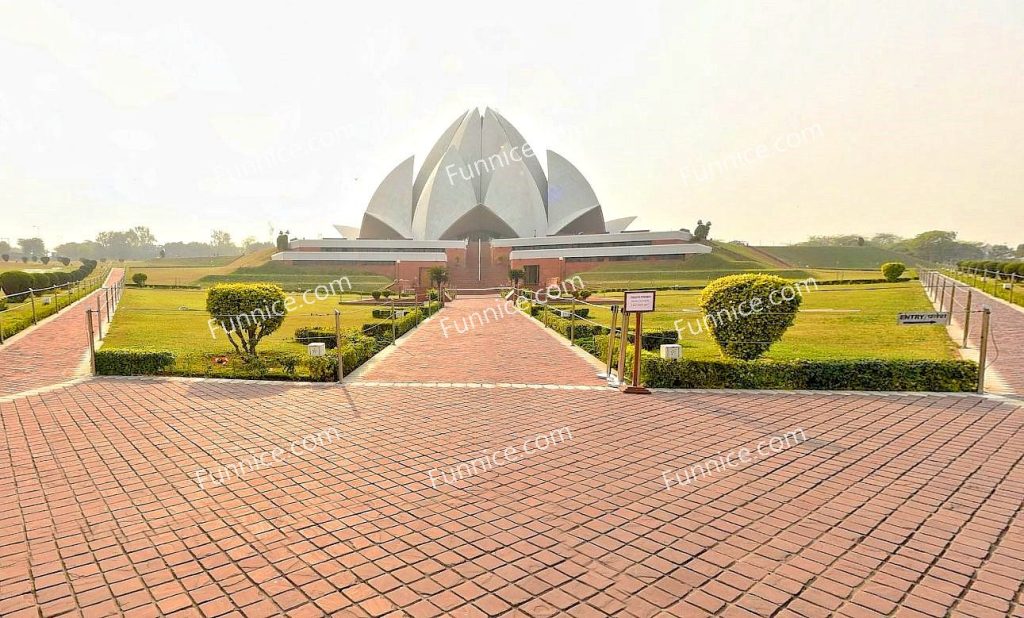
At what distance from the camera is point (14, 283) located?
59.5ft

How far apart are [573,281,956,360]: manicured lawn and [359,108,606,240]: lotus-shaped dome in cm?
3087

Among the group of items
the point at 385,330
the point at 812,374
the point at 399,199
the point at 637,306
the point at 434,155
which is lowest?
the point at 385,330

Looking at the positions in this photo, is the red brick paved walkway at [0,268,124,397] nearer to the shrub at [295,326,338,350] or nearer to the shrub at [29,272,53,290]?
the shrub at [295,326,338,350]

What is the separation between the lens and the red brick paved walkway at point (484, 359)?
709 centimetres

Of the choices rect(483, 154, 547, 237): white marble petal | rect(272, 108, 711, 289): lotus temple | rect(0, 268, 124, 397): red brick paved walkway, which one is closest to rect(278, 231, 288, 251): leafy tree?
rect(272, 108, 711, 289): lotus temple

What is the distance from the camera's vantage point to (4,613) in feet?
7.31

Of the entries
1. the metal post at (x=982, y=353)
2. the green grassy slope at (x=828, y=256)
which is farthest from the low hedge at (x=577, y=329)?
the green grassy slope at (x=828, y=256)

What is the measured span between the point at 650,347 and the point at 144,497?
26.2 feet

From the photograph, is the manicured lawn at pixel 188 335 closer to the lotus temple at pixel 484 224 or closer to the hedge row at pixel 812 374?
the hedge row at pixel 812 374

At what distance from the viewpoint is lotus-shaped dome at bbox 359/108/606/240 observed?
150 feet

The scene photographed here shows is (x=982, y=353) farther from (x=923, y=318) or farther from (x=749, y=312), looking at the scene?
(x=749, y=312)

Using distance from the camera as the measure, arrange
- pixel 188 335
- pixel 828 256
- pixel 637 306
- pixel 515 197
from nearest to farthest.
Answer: pixel 637 306
pixel 188 335
pixel 515 197
pixel 828 256

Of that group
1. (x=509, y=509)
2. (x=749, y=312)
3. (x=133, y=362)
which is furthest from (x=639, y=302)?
(x=133, y=362)

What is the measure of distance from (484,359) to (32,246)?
470 ft
